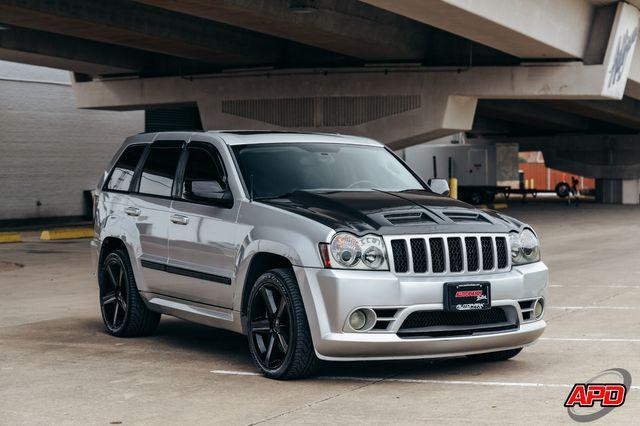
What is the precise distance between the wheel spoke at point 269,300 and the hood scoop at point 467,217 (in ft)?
4.71

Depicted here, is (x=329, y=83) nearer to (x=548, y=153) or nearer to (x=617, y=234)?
(x=617, y=234)

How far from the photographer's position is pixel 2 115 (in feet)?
129

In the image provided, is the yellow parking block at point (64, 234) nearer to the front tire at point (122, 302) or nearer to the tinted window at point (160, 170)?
the front tire at point (122, 302)

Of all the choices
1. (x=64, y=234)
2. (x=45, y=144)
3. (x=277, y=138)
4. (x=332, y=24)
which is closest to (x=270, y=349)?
(x=277, y=138)

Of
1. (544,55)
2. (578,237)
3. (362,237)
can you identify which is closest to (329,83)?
(544,55)

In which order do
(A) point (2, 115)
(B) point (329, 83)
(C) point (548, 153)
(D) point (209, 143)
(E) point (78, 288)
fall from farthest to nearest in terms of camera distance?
(C) point (548, 153), (A) point (2, 115), (B) point (329, 83), (E) point (78, 288), (D) point (209, 143)

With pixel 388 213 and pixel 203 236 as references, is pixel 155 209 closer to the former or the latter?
pixel 203 236

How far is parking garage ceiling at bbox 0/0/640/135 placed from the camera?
2688cm

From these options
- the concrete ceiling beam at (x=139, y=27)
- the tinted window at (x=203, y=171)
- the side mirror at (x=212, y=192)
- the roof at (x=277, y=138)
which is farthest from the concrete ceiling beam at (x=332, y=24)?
the side mirror at (x=212, y=192)

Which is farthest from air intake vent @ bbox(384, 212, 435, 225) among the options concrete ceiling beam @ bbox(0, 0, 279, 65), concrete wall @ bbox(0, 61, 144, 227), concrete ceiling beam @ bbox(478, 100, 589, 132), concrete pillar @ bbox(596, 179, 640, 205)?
concrete pillar @ bbox(596, 179, 640, 205)

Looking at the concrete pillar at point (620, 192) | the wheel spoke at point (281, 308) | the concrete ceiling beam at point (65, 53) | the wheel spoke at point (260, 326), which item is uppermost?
the concrete ceiling beam at point (65, 53)

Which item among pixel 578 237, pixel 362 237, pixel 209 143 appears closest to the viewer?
pixel 362 237

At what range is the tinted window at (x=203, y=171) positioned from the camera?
971 centimetres

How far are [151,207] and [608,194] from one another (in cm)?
5192
